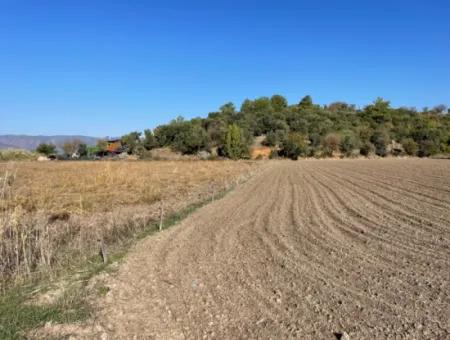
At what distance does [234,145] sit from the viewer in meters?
86.3

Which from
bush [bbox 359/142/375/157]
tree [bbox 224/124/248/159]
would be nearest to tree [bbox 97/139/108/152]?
tree [bbox 224/124/248/159]

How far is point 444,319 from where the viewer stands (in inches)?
196

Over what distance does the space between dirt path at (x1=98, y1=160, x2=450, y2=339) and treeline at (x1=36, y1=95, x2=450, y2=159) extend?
75565 mm

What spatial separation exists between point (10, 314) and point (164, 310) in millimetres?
2012

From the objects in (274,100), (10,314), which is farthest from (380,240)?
(274,100)

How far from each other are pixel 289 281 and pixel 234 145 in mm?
79979

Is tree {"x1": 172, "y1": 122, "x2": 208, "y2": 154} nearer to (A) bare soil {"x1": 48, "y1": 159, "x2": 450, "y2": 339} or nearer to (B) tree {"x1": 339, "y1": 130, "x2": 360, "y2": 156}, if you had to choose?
(B) tree {"x1": 339, "y1": 130, "x2": 360, "y2": 156}

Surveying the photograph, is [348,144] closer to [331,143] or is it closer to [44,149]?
[331,143]

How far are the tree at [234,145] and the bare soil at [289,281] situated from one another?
73.8 metres

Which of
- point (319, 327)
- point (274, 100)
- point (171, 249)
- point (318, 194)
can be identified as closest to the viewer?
point (319, 327)

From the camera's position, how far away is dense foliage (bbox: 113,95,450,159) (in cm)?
9033

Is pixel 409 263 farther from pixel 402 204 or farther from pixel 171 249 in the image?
pixel 402 204

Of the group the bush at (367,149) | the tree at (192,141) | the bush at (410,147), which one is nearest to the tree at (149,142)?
the tree at (192,141)

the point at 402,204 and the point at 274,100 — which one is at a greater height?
the point at 274,100
